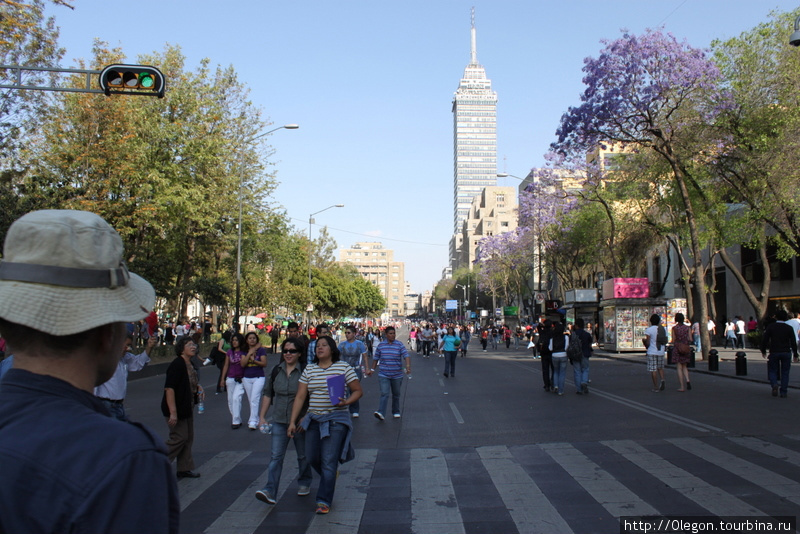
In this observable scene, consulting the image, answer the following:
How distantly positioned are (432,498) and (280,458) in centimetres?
159

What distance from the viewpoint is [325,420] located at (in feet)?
22.3

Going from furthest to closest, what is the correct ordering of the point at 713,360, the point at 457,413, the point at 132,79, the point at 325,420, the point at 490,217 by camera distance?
1. the point at 490,217
2. the point at 713,360
3. the point at 457,413
4. the point at 132,79
5. the point at 325,420

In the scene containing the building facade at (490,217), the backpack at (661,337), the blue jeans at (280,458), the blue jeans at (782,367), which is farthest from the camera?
the building facade at (490,217)

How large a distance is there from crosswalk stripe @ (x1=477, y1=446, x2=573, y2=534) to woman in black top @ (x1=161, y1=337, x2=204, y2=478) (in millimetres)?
3544

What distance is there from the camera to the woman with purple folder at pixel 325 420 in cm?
661

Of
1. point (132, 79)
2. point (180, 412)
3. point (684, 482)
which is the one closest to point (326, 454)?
point (180, 412)

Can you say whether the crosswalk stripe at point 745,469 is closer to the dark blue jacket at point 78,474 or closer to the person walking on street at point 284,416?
the person walking on street at point 284,416

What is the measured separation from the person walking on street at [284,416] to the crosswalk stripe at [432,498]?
1.20 meters

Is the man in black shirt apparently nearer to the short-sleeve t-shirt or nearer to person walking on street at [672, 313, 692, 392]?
person walking on street at [672, 313, 692, 392]

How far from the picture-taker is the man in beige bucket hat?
1.41m

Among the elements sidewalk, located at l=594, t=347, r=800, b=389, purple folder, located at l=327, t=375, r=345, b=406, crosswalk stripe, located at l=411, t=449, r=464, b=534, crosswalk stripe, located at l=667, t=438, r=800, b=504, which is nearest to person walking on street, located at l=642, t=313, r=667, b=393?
sidewalk, located at l=594, t=347, r=800, b=389

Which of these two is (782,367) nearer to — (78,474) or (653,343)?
(653,343)

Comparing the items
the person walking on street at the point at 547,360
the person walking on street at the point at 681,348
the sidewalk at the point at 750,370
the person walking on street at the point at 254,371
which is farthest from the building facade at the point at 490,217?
the person walking on street at the point at 254,371

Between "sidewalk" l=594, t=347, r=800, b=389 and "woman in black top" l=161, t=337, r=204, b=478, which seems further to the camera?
"sidewalk" l=594, t=347, r=800, b=389
